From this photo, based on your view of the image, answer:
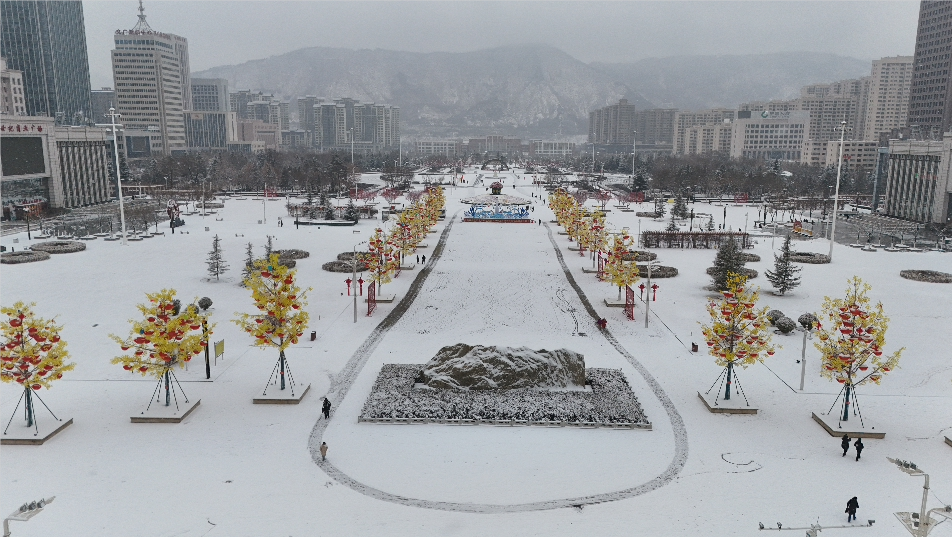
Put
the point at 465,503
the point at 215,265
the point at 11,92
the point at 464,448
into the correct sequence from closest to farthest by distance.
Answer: the point at 465,503, the point at 464,448, the point at 215,265, the point at 11,92

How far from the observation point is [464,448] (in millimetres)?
22188

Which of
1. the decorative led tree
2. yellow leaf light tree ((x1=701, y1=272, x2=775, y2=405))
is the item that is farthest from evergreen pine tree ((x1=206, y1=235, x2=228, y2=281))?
yellow leaf light tree ((x1=701, y1=272, x2=775, y2=405))

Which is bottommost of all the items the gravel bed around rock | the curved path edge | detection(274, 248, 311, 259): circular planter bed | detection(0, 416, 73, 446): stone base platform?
the curved path edge

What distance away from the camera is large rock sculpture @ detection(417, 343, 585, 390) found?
26.9 m

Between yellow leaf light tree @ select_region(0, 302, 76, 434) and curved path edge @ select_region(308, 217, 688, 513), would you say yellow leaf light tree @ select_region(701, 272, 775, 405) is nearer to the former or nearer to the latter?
curved path edge @ select_region(308, 217, 688, 513)

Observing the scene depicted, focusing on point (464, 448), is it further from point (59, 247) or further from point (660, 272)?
point (59, 247)

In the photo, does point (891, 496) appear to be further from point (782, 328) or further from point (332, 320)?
point (332, 320)

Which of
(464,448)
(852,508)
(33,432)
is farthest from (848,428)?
(33,432)

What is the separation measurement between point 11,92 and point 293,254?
401 feet

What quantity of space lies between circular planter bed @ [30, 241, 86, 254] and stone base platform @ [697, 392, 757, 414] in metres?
55.4

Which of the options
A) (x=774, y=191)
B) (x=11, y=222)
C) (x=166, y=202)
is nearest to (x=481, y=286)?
(x=11, y=222)

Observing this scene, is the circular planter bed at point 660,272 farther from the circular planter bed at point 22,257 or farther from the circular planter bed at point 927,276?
the circular planter bed at point 22,257

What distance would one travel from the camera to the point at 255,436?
22.9 metres

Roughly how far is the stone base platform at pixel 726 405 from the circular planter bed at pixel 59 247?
2179 inches
